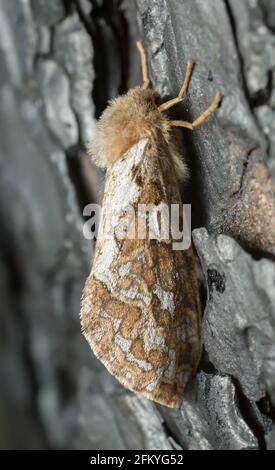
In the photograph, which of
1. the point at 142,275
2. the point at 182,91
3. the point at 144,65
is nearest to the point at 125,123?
the point at 144,65

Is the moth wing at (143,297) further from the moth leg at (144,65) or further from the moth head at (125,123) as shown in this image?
the moth leg at (144,65)

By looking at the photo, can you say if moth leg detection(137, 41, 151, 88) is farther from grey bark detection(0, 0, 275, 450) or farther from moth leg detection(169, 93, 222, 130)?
moth leg detection(169, 93, 222, 130)

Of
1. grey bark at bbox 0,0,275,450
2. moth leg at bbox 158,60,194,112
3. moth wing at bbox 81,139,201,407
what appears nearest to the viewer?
grey bark at bbox 0,0,275,450

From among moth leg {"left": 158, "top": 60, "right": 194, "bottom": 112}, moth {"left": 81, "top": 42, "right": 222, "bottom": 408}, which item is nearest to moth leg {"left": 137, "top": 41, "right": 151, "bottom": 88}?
moth {"left": 81, "top": 42, "right": 222, "bottom": 408}

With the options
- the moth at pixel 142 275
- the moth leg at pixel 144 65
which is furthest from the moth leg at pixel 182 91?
the moth leg at pixel 144 65

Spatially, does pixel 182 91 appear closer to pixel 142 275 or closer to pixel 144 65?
pixel 144 65

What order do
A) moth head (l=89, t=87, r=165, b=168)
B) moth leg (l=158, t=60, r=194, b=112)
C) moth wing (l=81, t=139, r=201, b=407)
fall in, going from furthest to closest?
1. moth head (l=89, t=87, r=165, b=168)
2. moth wing (l=81, t=139, r=201, b=407)
3. moth leg (l=158, t=60, r=194, b=112)
